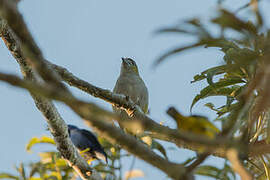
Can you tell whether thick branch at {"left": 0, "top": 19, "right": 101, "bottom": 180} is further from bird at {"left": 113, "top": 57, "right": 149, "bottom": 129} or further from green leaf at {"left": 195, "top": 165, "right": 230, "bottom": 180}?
bird at {"left": 113, "top": 57, "right": 149, "bottom": 129}

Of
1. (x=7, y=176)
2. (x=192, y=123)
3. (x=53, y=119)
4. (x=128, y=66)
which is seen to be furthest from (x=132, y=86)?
(x=192, y=123)

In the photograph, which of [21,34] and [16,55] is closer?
[21,34]

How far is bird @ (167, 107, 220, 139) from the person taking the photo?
6.01 feet

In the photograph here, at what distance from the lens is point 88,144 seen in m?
5.09

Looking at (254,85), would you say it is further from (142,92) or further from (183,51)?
(142,92)

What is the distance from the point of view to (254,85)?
4.06 ft

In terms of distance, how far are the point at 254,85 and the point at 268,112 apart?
1574 mm

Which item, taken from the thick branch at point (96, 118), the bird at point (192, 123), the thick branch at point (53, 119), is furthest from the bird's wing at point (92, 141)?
the thick branch at point (96, 118)

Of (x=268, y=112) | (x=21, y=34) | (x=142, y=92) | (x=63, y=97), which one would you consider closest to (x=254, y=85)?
(x=63, y=97)

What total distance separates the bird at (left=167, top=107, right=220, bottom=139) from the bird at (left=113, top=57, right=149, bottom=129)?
400 cm

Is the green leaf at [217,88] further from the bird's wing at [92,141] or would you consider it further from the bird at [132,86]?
the bird at [132,86]

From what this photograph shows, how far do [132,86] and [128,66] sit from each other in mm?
671

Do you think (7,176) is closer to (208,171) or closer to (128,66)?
(208,171)

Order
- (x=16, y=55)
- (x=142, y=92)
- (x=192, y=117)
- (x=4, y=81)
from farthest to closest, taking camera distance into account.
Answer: (x=142, y=92)
(x=16, y=55)
(x=192, y=117)
(x=4, y=81)
